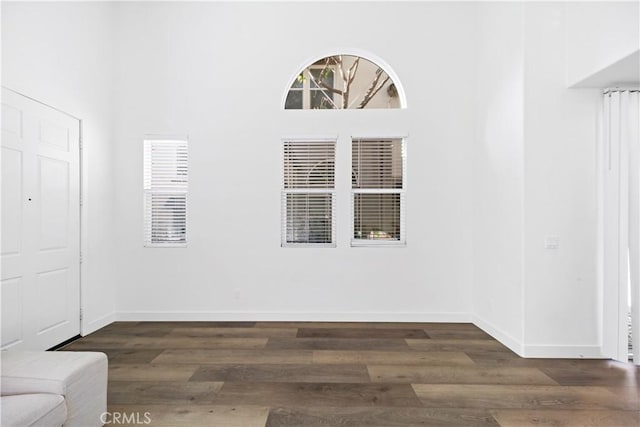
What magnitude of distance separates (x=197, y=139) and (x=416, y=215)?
2796 millimetres

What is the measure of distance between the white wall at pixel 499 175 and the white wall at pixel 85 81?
433cm

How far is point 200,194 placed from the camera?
456 centimetres

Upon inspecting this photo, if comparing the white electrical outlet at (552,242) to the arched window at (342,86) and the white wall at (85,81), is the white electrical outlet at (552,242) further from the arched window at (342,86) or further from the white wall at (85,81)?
the white wall at (85,81)

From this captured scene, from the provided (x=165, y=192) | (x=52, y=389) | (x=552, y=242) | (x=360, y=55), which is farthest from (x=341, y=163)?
(x=52, y=389)

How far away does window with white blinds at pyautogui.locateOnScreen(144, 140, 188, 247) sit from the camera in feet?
15.1

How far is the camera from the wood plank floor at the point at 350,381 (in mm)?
2355

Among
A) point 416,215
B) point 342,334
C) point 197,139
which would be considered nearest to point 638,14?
point 416,215

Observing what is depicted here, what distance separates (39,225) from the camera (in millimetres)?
3354

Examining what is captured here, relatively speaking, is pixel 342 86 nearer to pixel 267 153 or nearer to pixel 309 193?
pixel 267 153

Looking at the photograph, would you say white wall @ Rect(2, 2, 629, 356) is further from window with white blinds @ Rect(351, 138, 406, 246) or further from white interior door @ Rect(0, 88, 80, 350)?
white interior door @ Rect(0, 88, 80, 350)

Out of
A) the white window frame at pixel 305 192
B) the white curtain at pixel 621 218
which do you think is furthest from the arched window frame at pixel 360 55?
the white curtain at pixel 621 218

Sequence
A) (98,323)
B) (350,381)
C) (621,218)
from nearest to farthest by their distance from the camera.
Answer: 1. (350,381)
2. (621,218)
3. (98,323)

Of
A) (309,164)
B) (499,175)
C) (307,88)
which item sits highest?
(307,88)

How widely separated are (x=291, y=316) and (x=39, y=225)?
2.70 m
